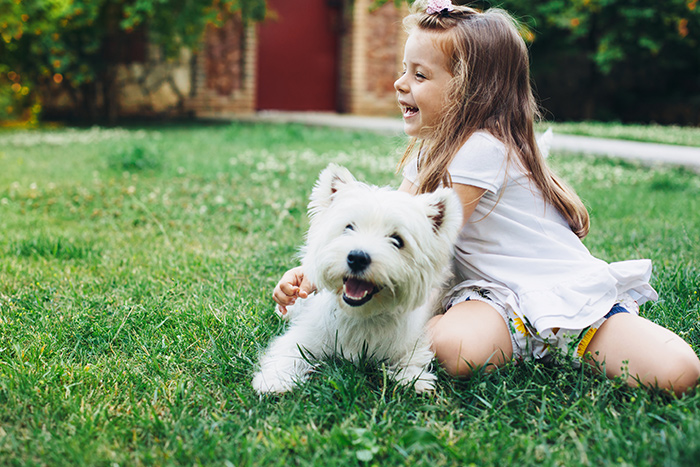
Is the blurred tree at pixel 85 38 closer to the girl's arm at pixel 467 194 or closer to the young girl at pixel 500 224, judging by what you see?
the young girl at pixel 500 224

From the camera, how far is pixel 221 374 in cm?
222

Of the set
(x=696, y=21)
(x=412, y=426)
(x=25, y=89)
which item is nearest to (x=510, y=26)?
(x=412, y=426)

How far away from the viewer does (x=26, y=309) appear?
277 cm

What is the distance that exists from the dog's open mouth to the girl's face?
908 millimetres

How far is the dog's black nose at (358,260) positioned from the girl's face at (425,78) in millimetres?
925

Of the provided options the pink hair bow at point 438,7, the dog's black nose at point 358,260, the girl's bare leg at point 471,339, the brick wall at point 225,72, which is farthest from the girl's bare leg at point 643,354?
the brick wall at point 225,72

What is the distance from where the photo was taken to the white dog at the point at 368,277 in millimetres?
1961

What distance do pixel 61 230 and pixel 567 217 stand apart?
338 centimetres

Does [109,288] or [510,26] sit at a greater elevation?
[510,26]

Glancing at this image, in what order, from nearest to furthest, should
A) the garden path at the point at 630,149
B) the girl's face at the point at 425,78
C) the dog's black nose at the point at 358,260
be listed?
the dog's black nose at the point at 358,260
the girl's face at the point at 425,78
the garden path at the point at 630,149

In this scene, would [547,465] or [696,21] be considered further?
[696,21]

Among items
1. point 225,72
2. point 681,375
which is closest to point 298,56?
point 225,72

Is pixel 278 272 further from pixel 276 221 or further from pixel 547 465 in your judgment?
pixel 547 465

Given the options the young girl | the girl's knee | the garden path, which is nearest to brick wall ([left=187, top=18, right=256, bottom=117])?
the garden path
